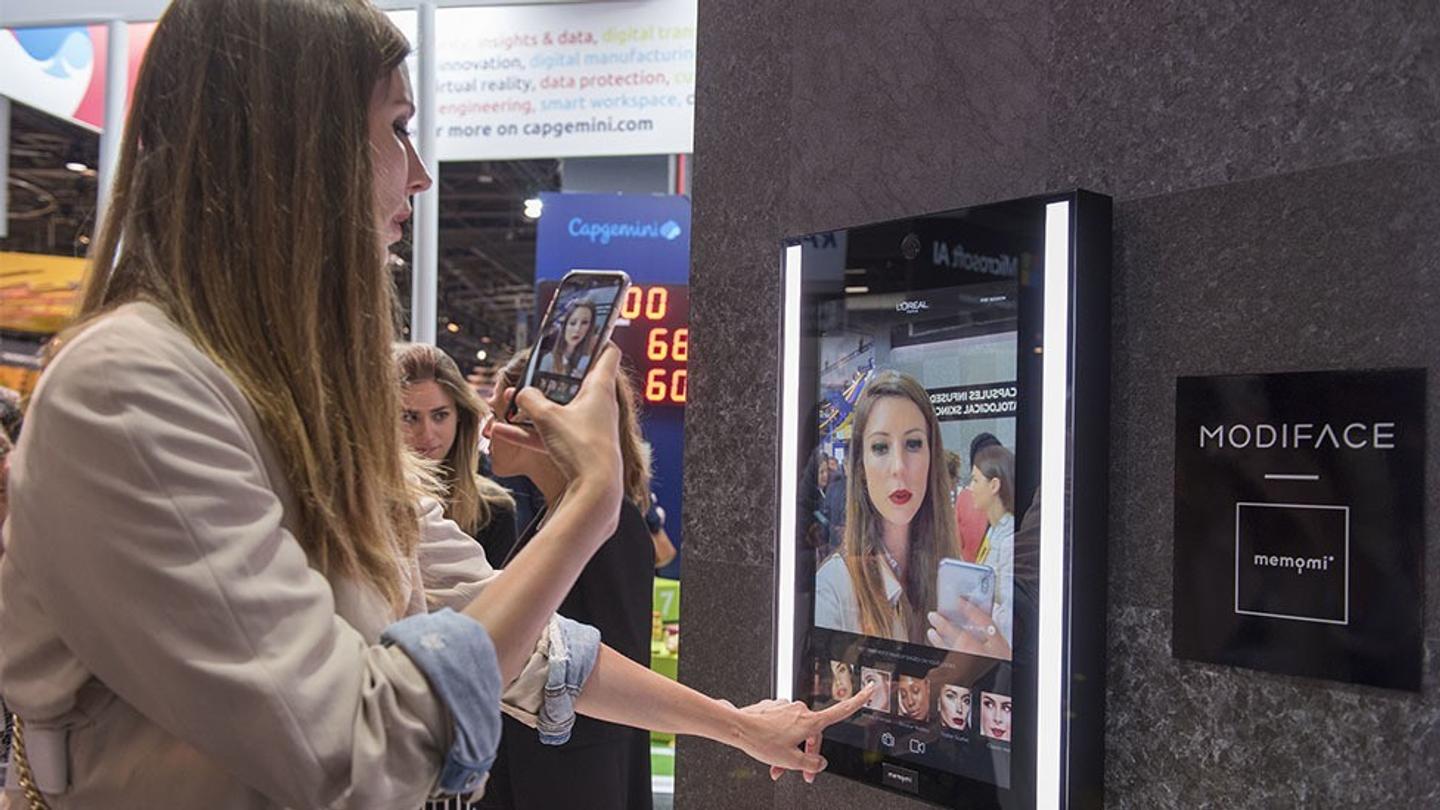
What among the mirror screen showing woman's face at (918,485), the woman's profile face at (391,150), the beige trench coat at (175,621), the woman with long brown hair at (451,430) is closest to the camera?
the beige trench coat at (175,621)

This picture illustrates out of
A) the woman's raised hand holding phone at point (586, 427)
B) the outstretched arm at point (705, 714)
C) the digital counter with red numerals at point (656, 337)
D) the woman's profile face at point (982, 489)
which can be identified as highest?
the digital counter with red numerals at point (656, 337)

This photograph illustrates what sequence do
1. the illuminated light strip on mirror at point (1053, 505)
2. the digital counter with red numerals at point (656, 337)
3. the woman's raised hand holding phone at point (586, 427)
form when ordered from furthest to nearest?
1. the digital counter with red numerals at point (656, 337)
2. the illuminated light strip on mirror at point (1053, 505)
3. the woman's raised hand holding phone at point (586, 427)

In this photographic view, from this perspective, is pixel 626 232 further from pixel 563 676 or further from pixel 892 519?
pixel 563 676

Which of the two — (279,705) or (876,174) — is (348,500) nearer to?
(279,705)

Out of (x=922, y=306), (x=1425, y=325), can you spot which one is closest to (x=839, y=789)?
(x=922, y=306)

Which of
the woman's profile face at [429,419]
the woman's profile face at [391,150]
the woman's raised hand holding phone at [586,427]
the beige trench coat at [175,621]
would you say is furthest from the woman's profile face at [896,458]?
the woman's profile face at [429,419]

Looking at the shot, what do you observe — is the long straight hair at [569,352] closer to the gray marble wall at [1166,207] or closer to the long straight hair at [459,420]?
the gray marble wall at [1166,207]

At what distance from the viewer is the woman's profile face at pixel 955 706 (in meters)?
1.95

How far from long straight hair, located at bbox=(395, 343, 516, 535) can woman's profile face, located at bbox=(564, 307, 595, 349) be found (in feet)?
7.08

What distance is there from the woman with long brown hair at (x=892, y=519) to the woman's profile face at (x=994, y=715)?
152mm

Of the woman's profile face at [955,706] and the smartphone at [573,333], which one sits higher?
the smartphone at [573,333]

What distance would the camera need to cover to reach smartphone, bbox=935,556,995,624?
1913 mm

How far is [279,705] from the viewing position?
0.95 m

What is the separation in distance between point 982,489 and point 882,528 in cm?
23
